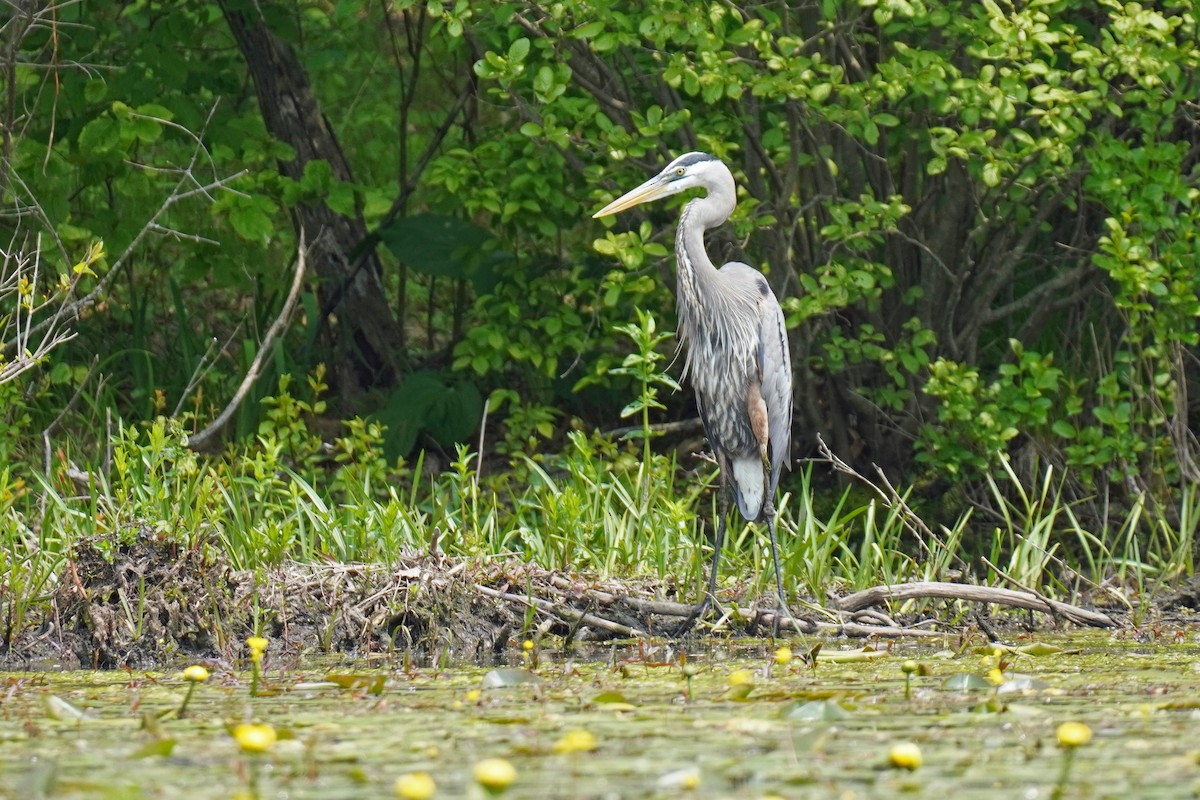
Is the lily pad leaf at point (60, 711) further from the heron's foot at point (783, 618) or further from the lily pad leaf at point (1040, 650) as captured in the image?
the lily pad leaf at point (1040, 650)

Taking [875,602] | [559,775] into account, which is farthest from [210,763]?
[875,602]

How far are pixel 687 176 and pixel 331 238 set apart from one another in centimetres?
317

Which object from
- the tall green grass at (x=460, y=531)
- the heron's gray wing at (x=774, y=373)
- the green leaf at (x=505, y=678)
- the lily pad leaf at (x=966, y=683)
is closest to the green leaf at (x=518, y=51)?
the heron's gray wing at (x=774, y=373)

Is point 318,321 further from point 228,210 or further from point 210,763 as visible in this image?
point 210,763

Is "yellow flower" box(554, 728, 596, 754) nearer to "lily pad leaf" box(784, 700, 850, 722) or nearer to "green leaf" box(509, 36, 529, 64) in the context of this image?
"lily pad leaf" box(784, 700, 850, 722)

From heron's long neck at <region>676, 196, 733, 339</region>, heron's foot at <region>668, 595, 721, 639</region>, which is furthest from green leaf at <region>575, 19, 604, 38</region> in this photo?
heron's foot at <region>668, 595, 721, 639</region>

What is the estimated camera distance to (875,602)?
16.6ft

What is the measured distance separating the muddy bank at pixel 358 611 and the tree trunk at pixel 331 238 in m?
3.50

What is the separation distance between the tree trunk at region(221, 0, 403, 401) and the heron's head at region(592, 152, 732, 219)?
2536mm

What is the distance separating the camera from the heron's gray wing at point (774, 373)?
5.78 meters

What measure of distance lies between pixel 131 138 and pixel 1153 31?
3.93 m

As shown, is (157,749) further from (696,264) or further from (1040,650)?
(696,264)

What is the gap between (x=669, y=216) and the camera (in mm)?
7176

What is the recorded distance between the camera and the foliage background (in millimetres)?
5734
